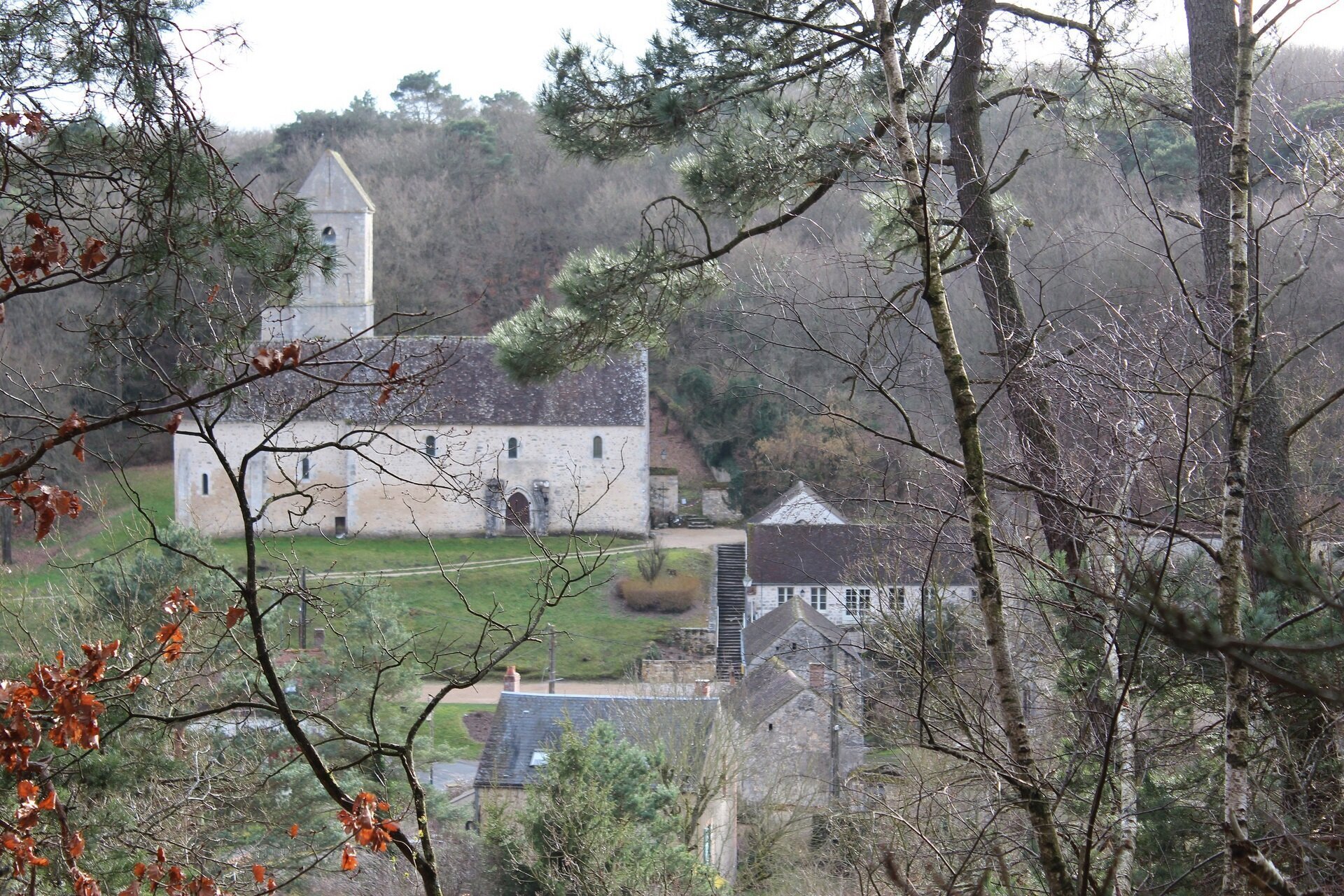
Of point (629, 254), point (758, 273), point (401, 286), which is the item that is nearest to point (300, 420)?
point (401, 286)

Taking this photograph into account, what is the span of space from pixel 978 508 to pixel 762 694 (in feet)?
49.4

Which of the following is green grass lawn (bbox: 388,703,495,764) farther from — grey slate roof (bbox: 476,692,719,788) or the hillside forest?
grey slate roof (bbox: 476,692,719,788)

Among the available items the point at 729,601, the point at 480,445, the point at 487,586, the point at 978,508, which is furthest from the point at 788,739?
the point at 480,445

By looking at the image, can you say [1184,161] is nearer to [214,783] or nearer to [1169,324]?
[1169,324]

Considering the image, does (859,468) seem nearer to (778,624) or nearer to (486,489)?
(778,624)

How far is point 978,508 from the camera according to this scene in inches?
139

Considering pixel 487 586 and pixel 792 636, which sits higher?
pixel 792 636

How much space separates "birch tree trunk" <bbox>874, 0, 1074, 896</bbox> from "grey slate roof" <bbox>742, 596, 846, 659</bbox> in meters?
15.3

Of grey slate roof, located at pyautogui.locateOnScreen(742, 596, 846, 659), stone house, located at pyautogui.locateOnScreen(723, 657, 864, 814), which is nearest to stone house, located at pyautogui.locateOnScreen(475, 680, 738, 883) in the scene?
stone house, located at pyautogui.locateOnScreen(723, 657, 864, 814)

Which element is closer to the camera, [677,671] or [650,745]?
[650,745]

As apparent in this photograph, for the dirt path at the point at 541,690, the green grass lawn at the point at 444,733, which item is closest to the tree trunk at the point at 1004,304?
the green grass lawn at the point at 444,733

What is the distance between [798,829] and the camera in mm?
15617

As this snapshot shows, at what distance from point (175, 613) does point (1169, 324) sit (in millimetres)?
4463

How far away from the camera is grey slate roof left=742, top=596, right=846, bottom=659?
66.2 ft
